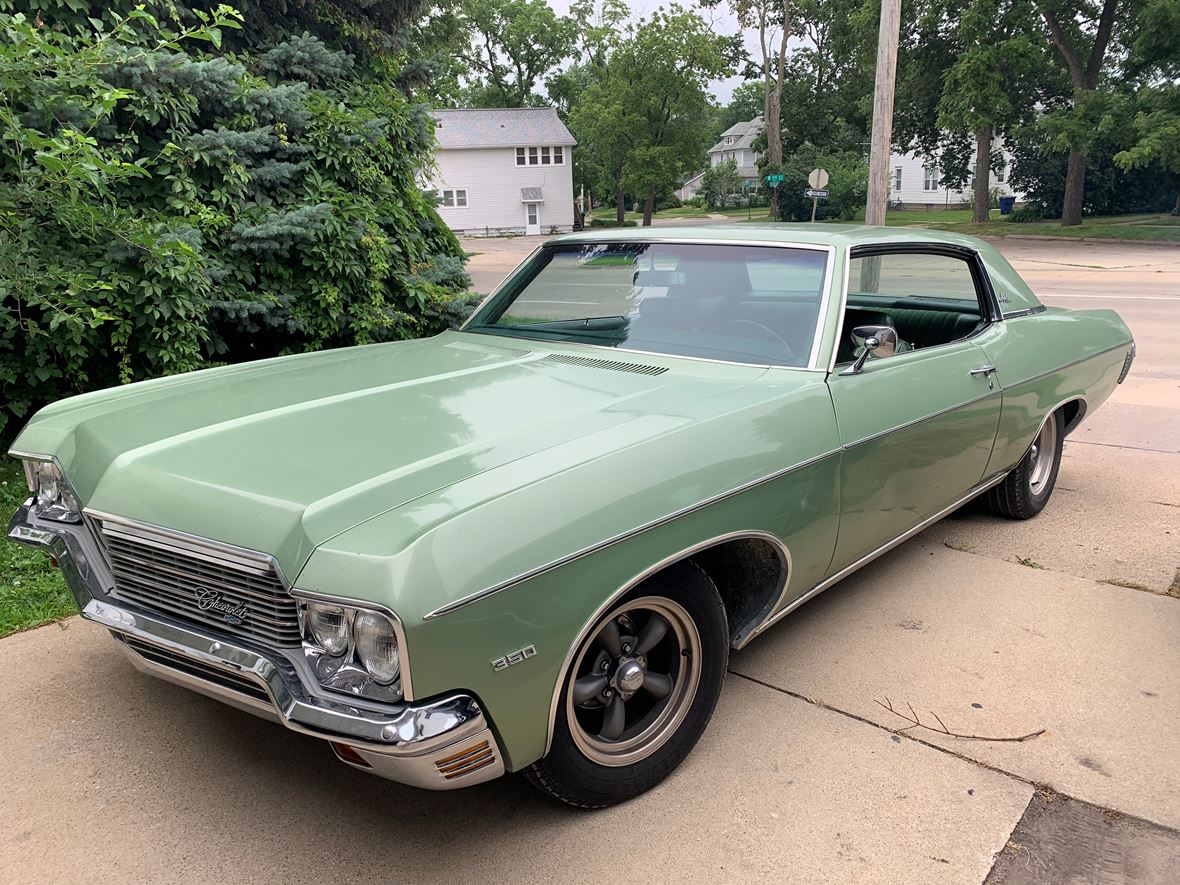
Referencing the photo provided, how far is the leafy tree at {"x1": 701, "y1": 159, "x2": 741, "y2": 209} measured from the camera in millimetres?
65688

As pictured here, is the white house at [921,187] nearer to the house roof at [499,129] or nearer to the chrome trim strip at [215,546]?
the house roof at [499,129]

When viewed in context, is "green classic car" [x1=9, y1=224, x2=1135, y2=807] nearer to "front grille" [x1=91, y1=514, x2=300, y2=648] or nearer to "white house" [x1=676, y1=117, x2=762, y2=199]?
"front grille" [x1=91, y1=514, x2=300, y2=648]

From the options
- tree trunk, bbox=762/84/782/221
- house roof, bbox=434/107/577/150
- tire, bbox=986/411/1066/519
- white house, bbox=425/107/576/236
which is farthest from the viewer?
white house, bbox=425/107/576/236

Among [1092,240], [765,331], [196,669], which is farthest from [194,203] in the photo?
[1092,240]

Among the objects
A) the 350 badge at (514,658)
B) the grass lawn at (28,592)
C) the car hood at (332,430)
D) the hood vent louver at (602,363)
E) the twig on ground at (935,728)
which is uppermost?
the hood vent louver at (602,363)

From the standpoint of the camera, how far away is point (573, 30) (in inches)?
2281

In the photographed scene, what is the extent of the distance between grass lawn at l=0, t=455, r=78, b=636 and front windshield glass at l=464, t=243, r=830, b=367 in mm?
2143

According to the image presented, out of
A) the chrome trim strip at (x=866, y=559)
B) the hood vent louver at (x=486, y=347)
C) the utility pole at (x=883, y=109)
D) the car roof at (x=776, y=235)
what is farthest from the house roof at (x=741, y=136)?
the hood vent louver at (x=486, y=347)

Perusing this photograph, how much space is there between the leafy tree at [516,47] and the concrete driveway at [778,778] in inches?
2228

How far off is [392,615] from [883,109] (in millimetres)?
10705

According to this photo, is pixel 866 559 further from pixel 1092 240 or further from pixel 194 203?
pixel 1092 240

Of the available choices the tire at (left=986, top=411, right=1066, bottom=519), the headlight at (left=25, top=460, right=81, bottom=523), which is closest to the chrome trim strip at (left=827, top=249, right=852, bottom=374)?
the tire at (left=986, top=411, right=1066, bottom=519)

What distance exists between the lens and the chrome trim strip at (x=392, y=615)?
1.88 meters

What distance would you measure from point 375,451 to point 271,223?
3.99 m
